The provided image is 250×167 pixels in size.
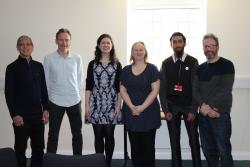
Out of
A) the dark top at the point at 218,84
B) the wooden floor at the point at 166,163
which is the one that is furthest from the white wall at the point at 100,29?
the dark top at the point at 218,84

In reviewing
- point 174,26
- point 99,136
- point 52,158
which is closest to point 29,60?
point 99,136

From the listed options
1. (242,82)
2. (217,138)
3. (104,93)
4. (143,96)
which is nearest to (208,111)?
(217,138)

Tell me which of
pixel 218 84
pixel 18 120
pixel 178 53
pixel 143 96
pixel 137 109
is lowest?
pixel 18 120

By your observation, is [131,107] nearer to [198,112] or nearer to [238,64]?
[198,112]

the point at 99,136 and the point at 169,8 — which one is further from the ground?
the point at 169,8

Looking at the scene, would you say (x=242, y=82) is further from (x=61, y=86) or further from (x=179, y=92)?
(x=61, y=86)

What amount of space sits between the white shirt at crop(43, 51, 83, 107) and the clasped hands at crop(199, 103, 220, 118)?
130cm

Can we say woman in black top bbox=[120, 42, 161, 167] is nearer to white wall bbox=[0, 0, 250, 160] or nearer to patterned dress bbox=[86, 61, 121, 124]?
patterned dress bbox=[86, 61, 121, 124]

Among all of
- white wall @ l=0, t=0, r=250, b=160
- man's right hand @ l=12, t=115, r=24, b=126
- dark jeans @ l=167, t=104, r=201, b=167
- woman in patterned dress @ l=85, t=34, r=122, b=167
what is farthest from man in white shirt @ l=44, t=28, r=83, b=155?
dark jeans @ l=167, t=104, r=201, b=167

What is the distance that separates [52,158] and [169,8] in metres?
2.97

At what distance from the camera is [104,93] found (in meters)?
3.34

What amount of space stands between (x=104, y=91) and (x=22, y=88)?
2.60 ft

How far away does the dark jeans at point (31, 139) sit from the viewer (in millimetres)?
3209

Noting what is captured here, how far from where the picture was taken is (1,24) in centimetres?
439
